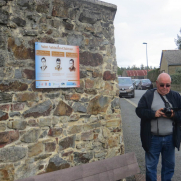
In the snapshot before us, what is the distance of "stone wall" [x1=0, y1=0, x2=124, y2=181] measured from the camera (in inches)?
121

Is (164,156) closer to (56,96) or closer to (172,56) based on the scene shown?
(56,96)

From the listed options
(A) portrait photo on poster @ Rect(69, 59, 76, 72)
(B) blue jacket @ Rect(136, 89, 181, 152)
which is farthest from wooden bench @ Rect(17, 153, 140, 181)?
(A) portrait photo on poster @ Rect(69, 59, 76, 72)

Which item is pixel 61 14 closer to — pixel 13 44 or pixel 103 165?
pixel 13 44

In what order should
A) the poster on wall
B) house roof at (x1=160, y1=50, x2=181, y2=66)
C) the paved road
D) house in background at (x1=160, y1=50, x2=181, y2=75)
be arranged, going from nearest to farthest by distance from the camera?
the poster on wall
the paved road
house in background at (x1=160, y1=50, x2=181, y2=75)
house roof at (x1=160, y1=50, x2=181, y2=66)

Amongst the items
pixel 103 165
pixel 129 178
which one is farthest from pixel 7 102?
pixel 129 178

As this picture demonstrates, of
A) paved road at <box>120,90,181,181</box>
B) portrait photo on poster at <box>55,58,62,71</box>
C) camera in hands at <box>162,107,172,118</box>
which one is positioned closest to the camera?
camera in hands at <box>162,107,172,118</box>

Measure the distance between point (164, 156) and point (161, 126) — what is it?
1.56ft

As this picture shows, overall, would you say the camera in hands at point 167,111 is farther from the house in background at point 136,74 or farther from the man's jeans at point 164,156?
the house in background at point 136,74

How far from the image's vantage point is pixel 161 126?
3.21 metres

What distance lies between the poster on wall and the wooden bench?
1277 millimetres

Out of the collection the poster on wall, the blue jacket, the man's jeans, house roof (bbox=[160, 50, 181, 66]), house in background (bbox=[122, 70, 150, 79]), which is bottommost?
the man's jeans

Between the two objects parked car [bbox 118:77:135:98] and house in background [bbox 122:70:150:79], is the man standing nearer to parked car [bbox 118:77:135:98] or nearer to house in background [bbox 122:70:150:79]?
parked car [bbox 118:77:135:98]

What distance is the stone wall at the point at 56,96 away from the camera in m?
3.07

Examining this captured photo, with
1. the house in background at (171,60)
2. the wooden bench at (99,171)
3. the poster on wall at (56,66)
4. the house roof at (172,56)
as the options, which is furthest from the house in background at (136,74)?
the poster on wall at (56,66)
